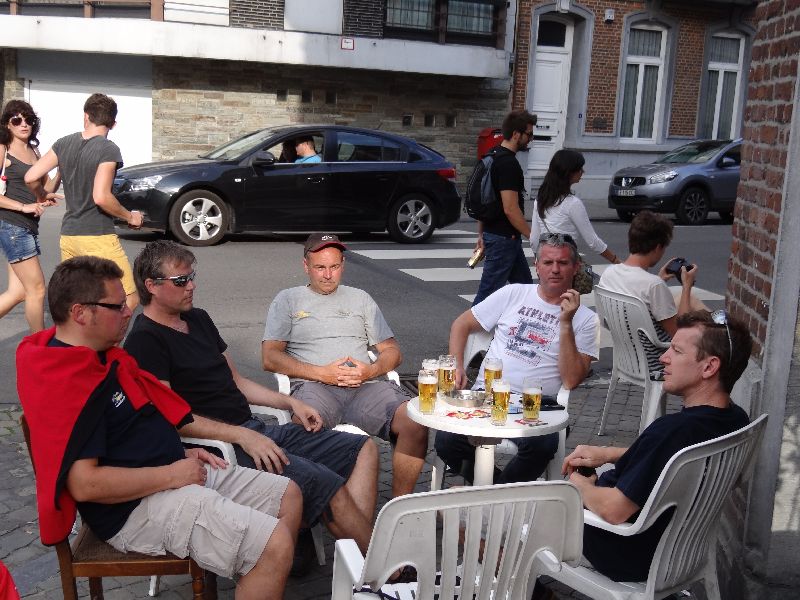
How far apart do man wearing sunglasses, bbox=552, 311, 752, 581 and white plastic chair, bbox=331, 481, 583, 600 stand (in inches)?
15.4

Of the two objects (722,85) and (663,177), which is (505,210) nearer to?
(663,177)

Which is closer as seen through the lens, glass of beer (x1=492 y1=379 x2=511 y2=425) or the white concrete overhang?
glass of beer (x1=492 y1=379 x2=511 y2=425)

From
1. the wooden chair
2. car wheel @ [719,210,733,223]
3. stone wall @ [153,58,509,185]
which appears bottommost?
the wooden chair

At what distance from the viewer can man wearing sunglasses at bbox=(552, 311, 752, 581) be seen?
10.3 ft

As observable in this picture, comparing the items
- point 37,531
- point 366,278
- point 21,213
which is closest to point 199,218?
point 366,278

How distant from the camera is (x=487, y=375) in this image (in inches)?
164

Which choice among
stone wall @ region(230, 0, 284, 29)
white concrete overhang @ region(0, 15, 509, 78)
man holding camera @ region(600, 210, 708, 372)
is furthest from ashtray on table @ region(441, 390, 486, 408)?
stone wall @ region(230, 0, 284, 29)

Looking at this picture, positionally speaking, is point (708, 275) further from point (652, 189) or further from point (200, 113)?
point (200, 113)

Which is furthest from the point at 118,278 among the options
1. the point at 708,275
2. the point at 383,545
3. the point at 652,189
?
the point at 652,189

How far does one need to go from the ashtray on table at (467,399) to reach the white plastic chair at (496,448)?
0.35 m

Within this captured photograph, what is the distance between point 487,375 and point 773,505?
4.08ft

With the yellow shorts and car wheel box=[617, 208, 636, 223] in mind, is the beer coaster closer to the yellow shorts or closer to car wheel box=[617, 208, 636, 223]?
the yellow shorts

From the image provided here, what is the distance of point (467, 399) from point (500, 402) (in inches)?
10.9

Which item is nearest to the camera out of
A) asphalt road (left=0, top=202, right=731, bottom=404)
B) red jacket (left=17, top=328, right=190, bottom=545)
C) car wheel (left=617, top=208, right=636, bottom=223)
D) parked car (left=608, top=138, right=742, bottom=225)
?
red jacket (left=17, top=328, right=190, bottom=545)
